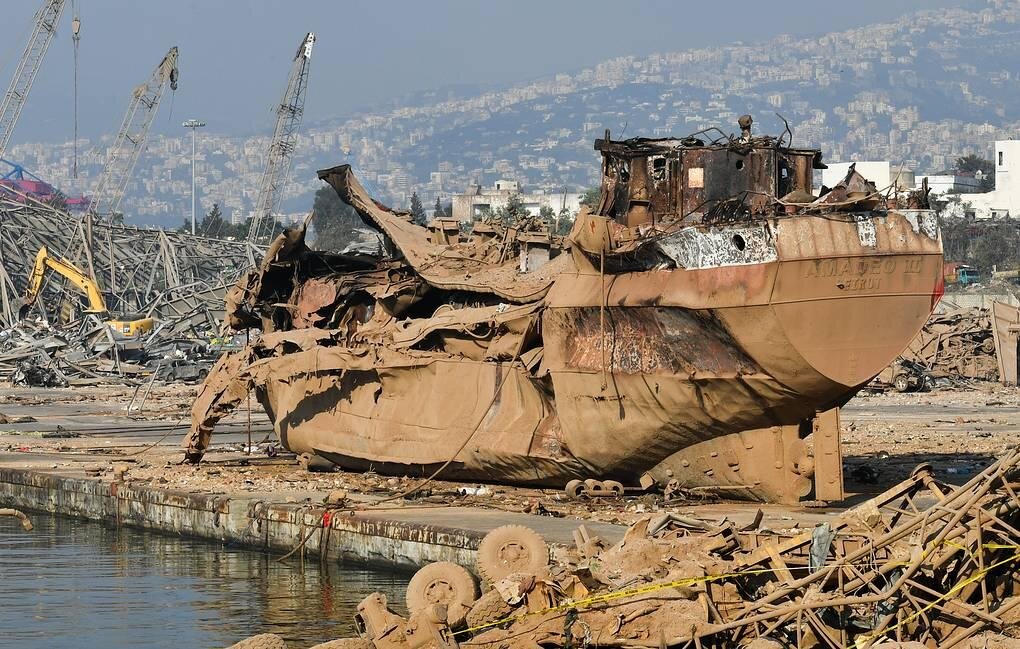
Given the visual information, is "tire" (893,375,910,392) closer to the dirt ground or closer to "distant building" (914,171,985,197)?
the dirt ground

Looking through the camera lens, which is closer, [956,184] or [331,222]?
[956,184]

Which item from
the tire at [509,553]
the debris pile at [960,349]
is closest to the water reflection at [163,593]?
the tire at [509,553]

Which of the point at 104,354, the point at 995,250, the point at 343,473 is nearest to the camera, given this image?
the point at 343,473

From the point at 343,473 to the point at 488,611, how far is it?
14.2 meters

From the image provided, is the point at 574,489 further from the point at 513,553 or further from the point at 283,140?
the point at 283,140

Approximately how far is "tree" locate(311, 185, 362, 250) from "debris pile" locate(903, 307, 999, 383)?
106m

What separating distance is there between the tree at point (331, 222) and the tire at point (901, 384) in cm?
10838

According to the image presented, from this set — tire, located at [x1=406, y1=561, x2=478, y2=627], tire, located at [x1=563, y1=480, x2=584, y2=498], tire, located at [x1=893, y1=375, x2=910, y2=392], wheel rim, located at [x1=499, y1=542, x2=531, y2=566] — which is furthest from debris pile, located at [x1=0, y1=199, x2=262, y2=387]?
tire, located at [x1=406, y1=561, x2=478, y2=627]

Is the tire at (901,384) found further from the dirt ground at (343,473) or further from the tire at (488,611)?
the tire at (488,611)

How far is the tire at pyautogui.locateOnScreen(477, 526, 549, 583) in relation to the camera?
15148 mm

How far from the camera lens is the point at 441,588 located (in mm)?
14391

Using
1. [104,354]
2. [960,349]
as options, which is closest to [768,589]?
[960,349]

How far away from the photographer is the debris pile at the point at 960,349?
2152 inches

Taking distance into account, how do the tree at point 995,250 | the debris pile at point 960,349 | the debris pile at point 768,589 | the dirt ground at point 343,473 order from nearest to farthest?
the debris pile at point 768,589 < the dirt ground at point 343,473 < the debris pile at point 960,349 < the tree at point 995,250
